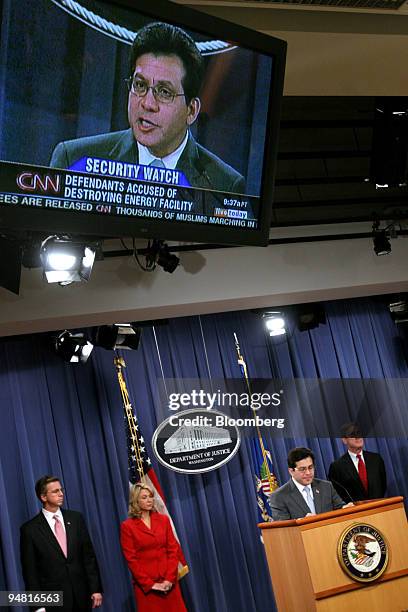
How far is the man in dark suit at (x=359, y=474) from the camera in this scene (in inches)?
293

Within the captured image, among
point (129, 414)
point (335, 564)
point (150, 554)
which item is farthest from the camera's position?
point (129, 414)

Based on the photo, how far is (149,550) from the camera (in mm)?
6570

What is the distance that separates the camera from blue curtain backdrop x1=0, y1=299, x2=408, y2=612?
7.02m

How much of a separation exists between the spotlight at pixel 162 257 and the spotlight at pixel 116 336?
96 centimetres

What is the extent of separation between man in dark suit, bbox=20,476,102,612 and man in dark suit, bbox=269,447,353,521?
→ 1821mm

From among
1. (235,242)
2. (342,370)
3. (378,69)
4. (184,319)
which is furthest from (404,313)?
(235,242)

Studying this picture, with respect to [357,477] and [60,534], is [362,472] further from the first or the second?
[60,534]

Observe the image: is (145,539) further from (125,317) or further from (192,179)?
(192,179)

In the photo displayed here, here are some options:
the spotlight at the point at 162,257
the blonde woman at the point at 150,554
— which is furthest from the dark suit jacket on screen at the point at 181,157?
the blonde woman at the point at 150,554

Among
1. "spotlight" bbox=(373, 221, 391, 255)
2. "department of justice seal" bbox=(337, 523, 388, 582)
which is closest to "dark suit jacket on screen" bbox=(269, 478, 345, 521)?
"department of justice seal" bbox=(337, 523, 388, 582)

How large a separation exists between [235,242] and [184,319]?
18.1 feet

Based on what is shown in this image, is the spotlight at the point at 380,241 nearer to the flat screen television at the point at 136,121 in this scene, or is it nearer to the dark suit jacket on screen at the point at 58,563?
the dark suit jacket on screen at the point at 58,563

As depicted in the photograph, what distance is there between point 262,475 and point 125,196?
5709 millimetres

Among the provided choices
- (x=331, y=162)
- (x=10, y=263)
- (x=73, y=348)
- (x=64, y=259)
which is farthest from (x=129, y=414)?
(x=331, y=162)
